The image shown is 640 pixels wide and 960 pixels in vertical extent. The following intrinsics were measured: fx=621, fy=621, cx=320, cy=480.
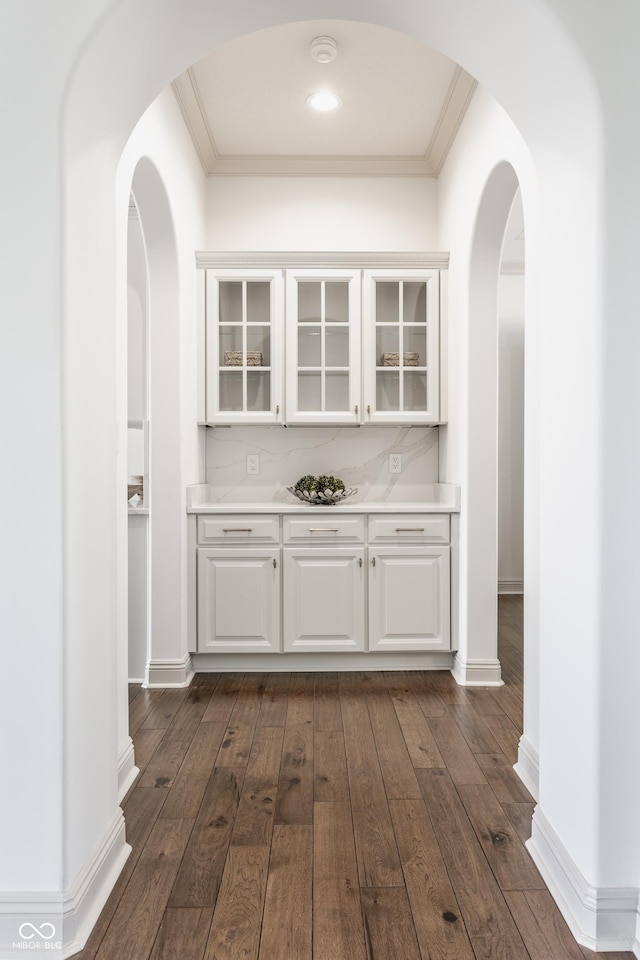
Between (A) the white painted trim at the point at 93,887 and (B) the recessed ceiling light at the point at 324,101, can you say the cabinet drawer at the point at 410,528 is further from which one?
(B) the recessed ceiling light at the point at 324,101

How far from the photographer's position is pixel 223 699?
2.96 meters

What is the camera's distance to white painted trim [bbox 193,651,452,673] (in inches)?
131

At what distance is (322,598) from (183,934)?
1884 millimetres

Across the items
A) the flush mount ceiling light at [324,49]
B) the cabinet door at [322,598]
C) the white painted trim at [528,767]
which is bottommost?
the white painted trim at [528,767]

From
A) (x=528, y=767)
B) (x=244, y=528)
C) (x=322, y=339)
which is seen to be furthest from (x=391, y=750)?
(x=322, y=339)

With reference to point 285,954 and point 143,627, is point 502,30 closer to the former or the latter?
point 285,954

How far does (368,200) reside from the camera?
377cm

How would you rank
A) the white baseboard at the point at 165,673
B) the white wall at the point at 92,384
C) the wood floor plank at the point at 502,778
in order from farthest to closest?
the white baseboard at the point at 165,673 < the wood floor plank at the point at 502,778 < the white wall at the point at 92,384

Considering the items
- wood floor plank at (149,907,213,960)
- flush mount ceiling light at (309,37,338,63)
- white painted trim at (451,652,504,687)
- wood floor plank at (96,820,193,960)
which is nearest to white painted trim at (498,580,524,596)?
white painted trim at (451,652,504,687)

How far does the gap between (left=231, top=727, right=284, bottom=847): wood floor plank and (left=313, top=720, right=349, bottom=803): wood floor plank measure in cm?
14

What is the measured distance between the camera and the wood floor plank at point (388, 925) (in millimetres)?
1413

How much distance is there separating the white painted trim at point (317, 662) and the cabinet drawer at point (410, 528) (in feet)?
2.04

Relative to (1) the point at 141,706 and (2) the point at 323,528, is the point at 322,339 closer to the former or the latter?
(2) the point at 323,528

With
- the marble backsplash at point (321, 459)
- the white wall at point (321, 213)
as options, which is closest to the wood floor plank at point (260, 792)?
the marble backsplash at point (321, 459)
